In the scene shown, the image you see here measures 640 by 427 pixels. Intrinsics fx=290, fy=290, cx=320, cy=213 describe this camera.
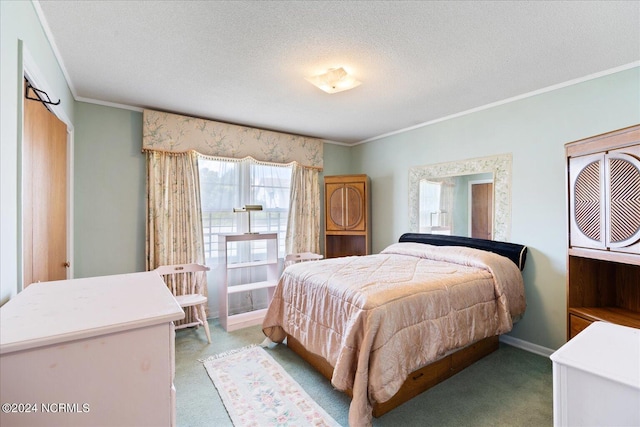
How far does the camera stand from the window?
3.70 meters

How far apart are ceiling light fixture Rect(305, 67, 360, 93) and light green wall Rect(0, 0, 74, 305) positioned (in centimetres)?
173

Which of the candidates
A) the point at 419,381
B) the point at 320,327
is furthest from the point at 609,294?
the point at 320,327

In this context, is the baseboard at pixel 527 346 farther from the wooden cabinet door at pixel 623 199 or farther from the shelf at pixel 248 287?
the shelf at pixel 248 287

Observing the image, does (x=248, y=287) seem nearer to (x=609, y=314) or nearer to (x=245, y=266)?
(x=245, y=266)

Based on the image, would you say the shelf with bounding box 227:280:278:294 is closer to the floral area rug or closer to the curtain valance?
the floral area rug

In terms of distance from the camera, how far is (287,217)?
4.29 meters

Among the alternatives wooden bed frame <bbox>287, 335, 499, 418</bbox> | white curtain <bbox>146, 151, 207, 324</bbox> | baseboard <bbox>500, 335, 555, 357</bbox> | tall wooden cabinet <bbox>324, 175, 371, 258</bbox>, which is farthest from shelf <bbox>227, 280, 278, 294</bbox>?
baseboard <bbox>500, 335, 555, 357</bbox>

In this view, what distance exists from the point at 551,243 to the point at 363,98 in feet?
7.45

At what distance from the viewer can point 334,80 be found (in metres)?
2.33

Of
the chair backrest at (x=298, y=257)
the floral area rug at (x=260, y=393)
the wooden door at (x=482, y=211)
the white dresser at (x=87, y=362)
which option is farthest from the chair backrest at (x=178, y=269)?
the wooden door at (x=482, y=211)

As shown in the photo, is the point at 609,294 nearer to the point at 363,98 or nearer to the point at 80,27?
the point at 363,98

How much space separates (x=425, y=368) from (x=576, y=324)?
3.84 ft

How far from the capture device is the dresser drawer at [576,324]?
6.89 feet

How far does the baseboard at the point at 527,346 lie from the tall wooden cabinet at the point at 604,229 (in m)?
0.68
